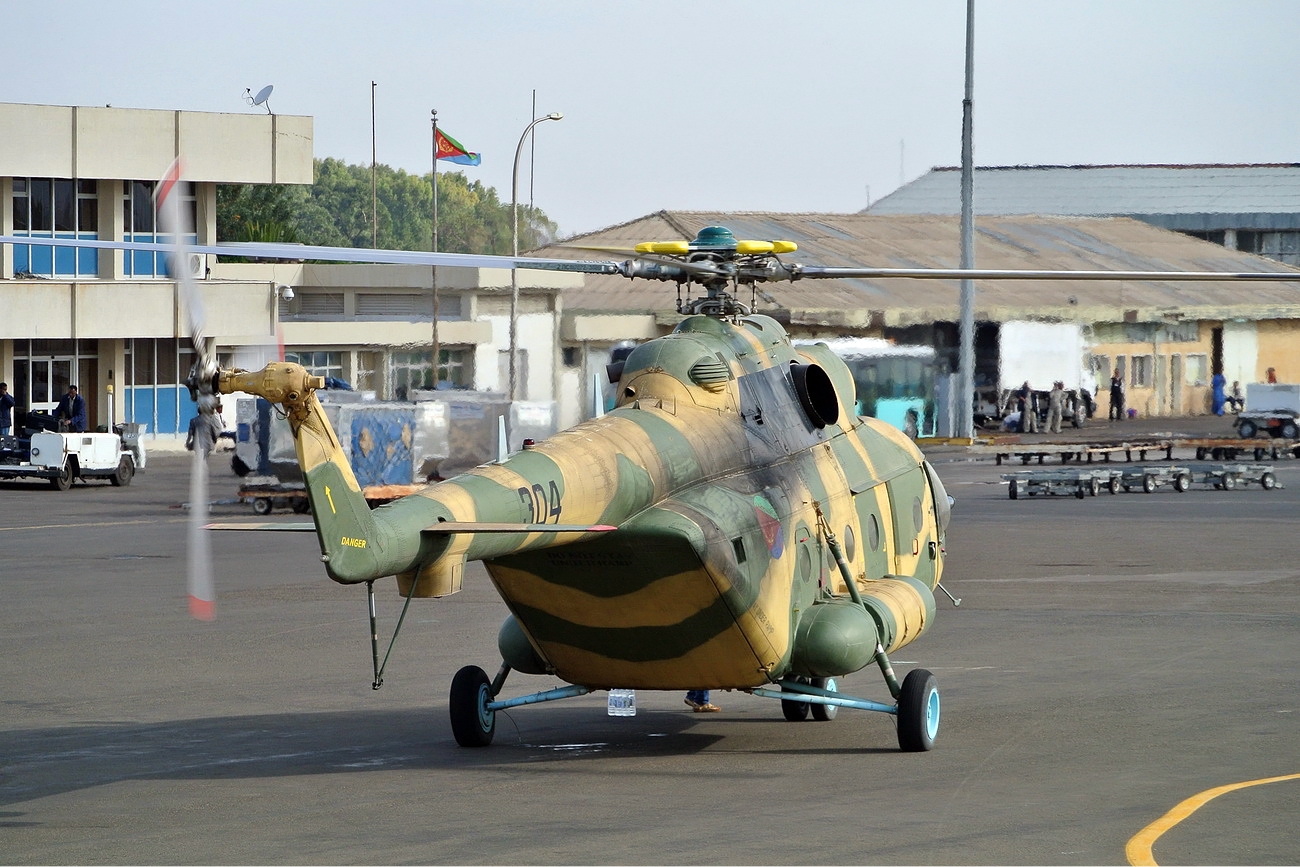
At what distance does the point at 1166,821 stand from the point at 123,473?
36.4 metres

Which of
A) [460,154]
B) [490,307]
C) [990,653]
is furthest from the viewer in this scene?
[490,307]

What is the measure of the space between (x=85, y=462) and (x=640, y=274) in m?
32.6

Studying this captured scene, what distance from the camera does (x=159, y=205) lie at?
9.39 meters

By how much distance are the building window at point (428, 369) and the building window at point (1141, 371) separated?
24.4m

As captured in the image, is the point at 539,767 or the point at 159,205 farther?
the point at 539,767

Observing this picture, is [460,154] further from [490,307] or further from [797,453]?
[797,453]

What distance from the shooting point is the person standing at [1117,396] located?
63906 millimetres

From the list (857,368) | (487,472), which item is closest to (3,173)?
(857,368)

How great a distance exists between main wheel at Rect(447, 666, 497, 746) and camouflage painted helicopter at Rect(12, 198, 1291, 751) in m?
0.02

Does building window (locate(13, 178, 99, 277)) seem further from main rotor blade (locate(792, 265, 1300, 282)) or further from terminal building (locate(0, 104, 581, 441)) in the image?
main rotor blade (locate(792, 265, 1300, 282))

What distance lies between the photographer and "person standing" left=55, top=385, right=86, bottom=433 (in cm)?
4525

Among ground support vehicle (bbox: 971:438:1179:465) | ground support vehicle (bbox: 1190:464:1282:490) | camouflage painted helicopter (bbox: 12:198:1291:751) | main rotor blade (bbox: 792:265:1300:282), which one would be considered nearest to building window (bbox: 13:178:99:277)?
ground support vehicle (bbox: 971:438:1179:465)

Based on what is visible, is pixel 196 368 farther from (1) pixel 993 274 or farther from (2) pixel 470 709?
(1) pixel 993 274

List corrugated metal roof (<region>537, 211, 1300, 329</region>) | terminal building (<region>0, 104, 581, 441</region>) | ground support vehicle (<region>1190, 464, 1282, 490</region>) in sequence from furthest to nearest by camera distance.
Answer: corrugated metal roof (<region>537, 211, 1300, 329</region>)
terminal building (<region>0, 104, 581, 441</region>)
ground support vehicle (<region>1190, 464, 1282, 490</region>)
